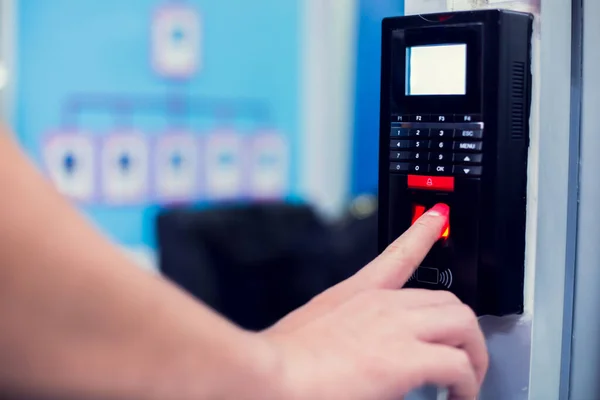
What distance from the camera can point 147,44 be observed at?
2434mm

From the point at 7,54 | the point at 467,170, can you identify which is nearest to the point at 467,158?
the point at 467,170

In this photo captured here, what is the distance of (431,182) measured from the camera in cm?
57

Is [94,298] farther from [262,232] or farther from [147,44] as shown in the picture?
[147,44]

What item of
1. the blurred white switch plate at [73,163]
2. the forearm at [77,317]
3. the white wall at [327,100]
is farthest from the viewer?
the white wall at [327,100]

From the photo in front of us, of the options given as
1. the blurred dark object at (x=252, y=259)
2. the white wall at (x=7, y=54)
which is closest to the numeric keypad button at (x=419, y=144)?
the blurred dark object at (x=252, y=259)

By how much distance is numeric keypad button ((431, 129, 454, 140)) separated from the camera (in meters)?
0.56

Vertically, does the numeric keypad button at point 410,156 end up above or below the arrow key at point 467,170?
above

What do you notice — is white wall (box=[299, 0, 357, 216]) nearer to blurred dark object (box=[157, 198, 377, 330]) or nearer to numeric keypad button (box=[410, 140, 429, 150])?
blurred dark object (box=[157, 198, 377, 330])

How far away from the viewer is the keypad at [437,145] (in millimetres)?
546

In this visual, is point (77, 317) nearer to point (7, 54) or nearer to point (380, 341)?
point (380, 341)

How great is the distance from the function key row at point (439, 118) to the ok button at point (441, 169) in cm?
3

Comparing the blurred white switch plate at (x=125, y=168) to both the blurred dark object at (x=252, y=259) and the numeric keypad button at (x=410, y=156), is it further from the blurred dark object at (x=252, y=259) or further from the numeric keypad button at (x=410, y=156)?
the numeric keypad button at (x=410, y=156)

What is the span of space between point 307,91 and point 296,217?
0.60 m

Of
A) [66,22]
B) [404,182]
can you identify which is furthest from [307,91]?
[404,182]
